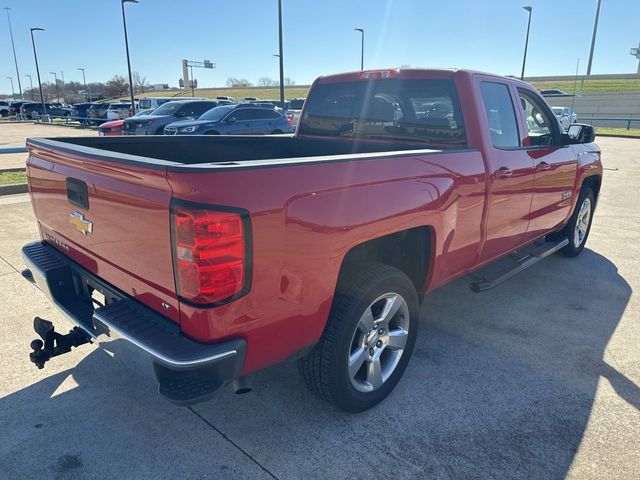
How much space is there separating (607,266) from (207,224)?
515cm

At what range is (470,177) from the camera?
10.4ft

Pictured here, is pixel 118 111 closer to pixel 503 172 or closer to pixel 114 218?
pixel 503 172

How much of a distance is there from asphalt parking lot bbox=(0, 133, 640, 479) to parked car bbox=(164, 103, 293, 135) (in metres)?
11.8

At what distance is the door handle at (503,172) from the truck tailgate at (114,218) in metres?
2.48

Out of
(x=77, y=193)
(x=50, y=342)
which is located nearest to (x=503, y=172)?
(x=77, y=193)

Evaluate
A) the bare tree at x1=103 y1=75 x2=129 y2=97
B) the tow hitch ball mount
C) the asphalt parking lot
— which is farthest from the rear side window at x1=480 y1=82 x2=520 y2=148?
the bare tree at x1=103 y1=75 x2=129 y2=97

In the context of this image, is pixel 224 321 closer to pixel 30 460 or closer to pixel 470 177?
pixel 30 460

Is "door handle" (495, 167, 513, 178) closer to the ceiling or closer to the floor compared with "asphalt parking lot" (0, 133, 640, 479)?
closer to the ceiling

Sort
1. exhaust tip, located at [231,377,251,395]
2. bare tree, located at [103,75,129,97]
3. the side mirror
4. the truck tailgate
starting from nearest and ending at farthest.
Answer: the truck tailgate
exhaust tip, located at [231,377,251,395]
the side mirror
bare tree, located at [103,75,129,97]

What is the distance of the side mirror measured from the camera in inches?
179

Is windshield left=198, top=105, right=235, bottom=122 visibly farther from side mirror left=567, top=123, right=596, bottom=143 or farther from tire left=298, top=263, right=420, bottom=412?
tire left=298, top=263, right=420, bottom=412

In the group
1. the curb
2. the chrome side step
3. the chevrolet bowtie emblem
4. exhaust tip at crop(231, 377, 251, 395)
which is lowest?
the curb

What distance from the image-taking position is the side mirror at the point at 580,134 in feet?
14.9

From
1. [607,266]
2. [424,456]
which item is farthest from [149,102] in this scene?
[424,456]
